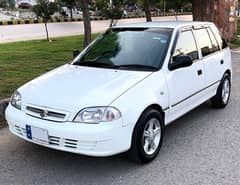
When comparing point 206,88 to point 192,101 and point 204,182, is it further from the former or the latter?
point 204,182

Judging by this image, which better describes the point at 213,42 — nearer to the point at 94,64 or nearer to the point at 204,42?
the point at 204,42

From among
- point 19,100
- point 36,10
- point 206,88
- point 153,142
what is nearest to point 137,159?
point 153,142

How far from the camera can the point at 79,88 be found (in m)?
4.14

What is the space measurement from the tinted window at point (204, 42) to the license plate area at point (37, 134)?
2837mm

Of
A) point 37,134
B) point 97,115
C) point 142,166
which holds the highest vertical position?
point 97,115

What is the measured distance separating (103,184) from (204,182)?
1.02m

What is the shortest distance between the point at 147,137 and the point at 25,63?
6.07m

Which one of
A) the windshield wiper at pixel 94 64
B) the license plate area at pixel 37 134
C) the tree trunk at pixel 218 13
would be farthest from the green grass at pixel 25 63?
the tree trunk at pixel 218 13

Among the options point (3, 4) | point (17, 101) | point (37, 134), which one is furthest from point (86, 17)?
point (3, 4)

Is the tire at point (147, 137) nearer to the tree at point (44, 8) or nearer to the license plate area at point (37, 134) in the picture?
the license plate area at point (37, 134)

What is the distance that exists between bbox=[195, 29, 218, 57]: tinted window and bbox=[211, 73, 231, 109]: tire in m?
0.65

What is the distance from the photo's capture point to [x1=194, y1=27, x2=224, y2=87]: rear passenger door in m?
5.60

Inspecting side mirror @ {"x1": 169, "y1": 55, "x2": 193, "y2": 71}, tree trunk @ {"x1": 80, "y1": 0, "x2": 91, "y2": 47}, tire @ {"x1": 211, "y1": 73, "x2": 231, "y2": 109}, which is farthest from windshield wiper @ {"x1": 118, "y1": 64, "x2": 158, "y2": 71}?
tree trunk @ {"x1": 80, "y1": 0, "x2": 91, "y2": 47}

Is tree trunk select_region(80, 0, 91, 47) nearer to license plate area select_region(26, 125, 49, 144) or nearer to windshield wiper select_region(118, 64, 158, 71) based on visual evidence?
windshield wiper select_region(118, 64, 158, 71)
